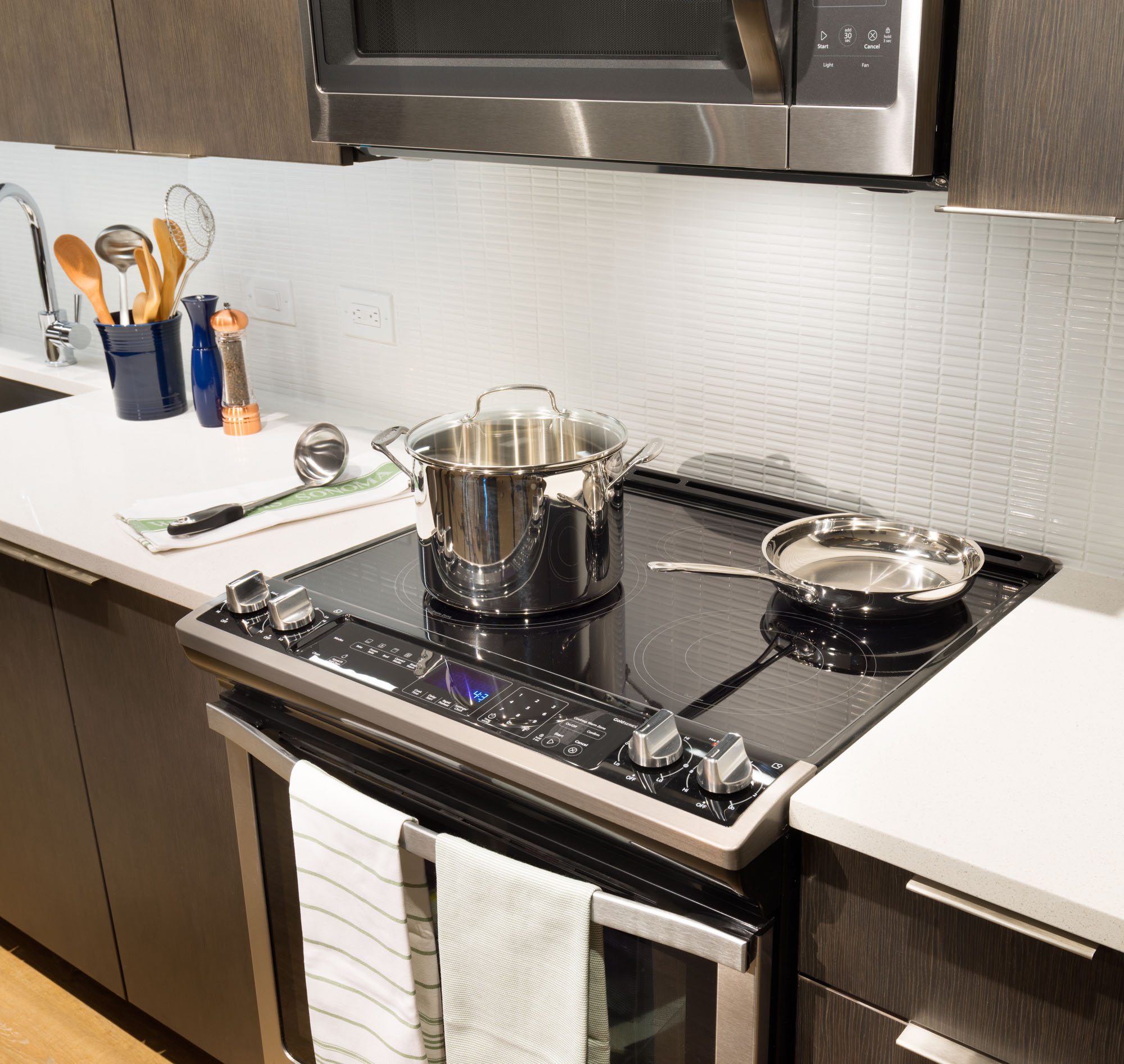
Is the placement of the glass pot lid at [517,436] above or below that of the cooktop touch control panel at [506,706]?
above

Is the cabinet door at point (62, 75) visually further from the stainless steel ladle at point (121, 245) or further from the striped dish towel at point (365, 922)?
the striped dish towel at point (365, 922)

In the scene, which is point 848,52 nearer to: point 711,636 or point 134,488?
point 711,636

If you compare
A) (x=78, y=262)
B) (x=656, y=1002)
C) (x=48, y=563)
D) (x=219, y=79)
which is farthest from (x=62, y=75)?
(x=656, y=1002)

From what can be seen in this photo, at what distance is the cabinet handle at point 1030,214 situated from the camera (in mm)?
942

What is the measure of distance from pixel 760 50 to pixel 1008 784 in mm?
645

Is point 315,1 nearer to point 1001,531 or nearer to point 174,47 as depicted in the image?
point 174,47

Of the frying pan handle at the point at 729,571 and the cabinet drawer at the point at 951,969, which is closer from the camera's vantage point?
the cabinet drawer at the point at 951,969

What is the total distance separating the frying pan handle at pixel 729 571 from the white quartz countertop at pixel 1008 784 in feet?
0.62

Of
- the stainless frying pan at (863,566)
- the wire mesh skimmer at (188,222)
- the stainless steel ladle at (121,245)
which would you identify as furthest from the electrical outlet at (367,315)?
the stainless frying pan at (863,566)

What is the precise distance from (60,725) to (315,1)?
1.08 meters

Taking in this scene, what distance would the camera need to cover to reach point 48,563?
5.24 ft

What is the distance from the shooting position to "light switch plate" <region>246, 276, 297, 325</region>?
212cm

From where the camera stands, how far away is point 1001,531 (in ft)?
4.72

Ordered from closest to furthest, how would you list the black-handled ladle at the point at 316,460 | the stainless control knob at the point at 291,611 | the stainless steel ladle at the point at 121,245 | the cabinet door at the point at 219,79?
the stainless control knob at the point at 291,611
the cabinet door at the point at 219,79
the black-handled ladle at the point at 316,460
the stainless steel ladle at the point at 121,245
